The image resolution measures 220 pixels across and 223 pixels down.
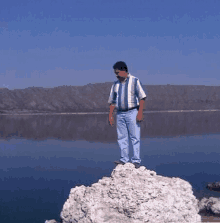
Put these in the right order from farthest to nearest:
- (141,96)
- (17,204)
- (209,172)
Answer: (209,172) < (17,204) < (141,96)

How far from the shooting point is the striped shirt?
15.1ft

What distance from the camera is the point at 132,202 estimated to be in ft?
11.1

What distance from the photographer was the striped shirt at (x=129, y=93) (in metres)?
4.59

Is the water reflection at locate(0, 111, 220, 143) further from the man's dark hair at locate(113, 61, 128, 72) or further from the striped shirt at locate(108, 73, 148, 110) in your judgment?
the man's dark hair at locate(113, 61, 128, 72)

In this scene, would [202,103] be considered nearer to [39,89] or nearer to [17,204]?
[39,89]

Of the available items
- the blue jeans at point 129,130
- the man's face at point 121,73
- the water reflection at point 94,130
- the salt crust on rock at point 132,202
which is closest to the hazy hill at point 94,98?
the water reflection at point 94,130

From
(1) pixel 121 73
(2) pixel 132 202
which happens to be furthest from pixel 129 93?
(2) pixel 132 202

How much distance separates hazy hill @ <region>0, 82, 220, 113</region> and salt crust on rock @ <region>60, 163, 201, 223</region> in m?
67.0

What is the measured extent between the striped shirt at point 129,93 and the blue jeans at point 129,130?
119 mm

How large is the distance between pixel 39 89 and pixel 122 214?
90.9 meters

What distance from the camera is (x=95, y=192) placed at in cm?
367

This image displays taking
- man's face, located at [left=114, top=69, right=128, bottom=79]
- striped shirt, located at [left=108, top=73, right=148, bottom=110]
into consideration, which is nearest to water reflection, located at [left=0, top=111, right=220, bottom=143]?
striped shirt, located at [left=108, top=73, right=148, bottom=110]

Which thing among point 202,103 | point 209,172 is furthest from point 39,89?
point 209,172

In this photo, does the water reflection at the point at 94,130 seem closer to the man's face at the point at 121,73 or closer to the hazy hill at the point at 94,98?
the man's face at the point at 121,73
